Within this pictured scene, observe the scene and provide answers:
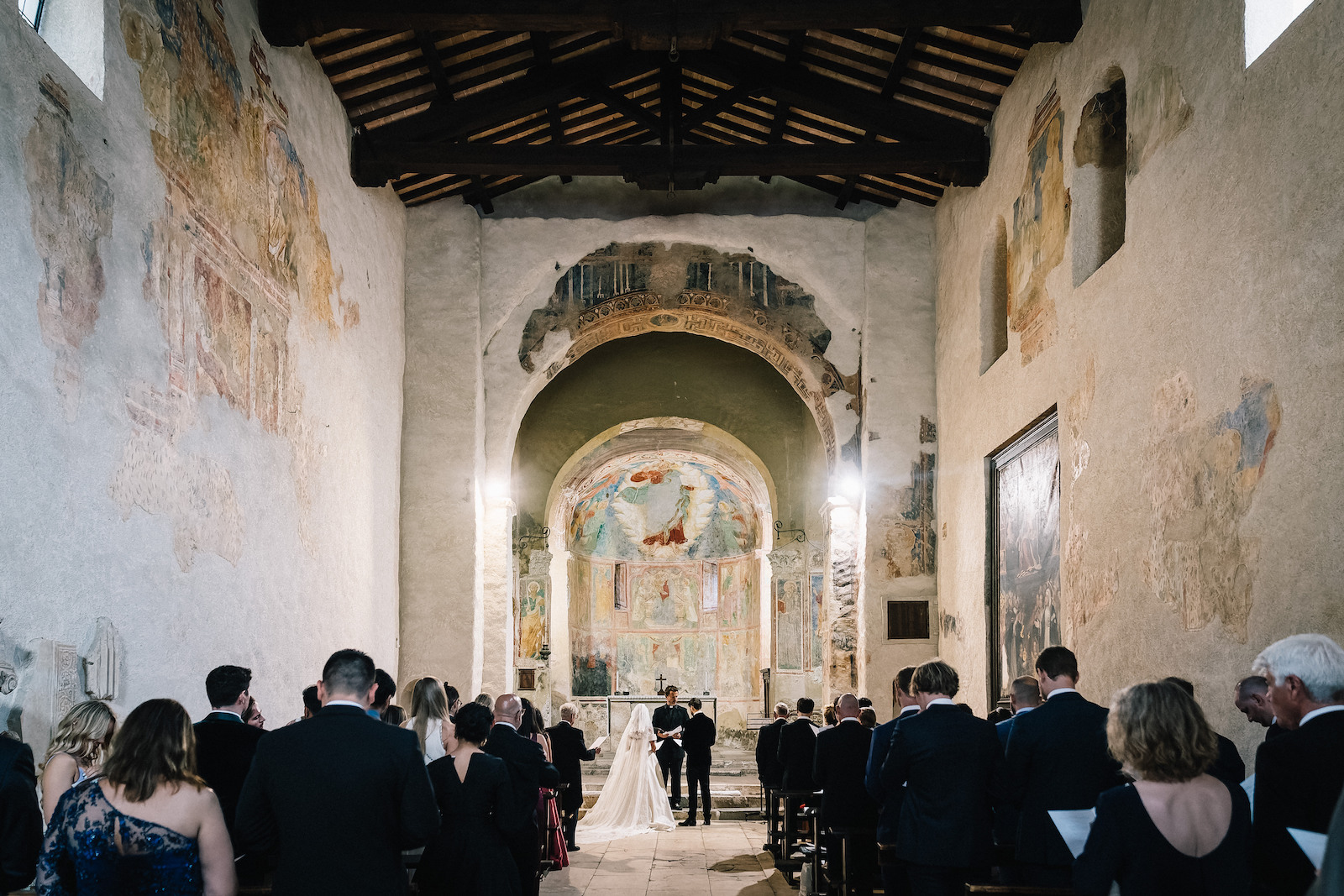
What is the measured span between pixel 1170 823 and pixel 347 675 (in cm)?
257

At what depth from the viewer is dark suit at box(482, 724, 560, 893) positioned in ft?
19.9

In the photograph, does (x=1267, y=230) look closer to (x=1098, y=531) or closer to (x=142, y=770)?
(x=1098, y=531)

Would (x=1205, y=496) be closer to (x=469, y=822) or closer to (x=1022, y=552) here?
(x=1022, y=552)

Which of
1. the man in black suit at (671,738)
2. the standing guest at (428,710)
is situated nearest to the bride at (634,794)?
the man in black suit at (671,738)

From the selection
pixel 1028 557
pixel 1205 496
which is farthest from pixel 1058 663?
pixel 1028 557

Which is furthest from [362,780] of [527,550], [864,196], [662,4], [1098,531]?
[527,550]

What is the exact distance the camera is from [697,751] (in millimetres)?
13875

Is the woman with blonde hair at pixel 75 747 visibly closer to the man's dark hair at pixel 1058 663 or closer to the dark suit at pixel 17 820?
the dark suit at pixel 17 820

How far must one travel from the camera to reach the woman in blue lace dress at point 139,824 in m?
3.32

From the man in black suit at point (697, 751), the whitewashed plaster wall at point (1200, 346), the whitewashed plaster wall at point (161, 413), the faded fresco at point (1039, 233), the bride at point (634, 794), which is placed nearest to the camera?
the whitewashed plaster wall at point (1200, 346)

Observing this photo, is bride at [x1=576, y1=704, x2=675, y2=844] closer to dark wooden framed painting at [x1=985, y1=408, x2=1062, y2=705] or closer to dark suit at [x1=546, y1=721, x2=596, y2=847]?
dark suit at [x1=546, y1=721, x2=596, y2=847]

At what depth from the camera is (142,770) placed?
3.31m

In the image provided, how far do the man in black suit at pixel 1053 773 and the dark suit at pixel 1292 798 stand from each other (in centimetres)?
167

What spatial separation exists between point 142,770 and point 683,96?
11.6 m
